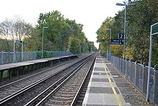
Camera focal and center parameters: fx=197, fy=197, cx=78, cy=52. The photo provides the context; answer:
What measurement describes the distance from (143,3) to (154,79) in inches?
415

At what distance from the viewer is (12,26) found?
39469 mm

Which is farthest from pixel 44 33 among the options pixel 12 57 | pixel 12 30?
pixel 12 57

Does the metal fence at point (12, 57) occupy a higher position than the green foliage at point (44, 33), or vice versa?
the green foliage at point (44, 33)

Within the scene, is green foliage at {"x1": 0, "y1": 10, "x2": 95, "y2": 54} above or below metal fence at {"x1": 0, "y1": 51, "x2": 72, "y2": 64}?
above

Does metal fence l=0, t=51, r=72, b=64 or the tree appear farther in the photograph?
the tree

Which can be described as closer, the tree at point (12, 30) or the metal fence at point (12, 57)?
the metal fence at point (12, 57)

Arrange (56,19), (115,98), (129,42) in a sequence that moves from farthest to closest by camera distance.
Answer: (56,19), (129,42), (115,98)

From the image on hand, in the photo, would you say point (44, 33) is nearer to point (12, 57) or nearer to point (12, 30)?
point (12, 30)

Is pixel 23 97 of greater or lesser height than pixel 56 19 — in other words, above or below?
below

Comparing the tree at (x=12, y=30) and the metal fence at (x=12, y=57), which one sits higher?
the tree at (x=12, y=30)

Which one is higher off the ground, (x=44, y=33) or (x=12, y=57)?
(x=44, y=33)

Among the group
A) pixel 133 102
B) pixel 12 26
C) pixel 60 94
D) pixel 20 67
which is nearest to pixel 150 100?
pixel 133 102

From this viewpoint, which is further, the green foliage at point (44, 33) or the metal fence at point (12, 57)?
the green foliage at point (44, 33)

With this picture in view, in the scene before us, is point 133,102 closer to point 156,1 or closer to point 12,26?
point 156,1
